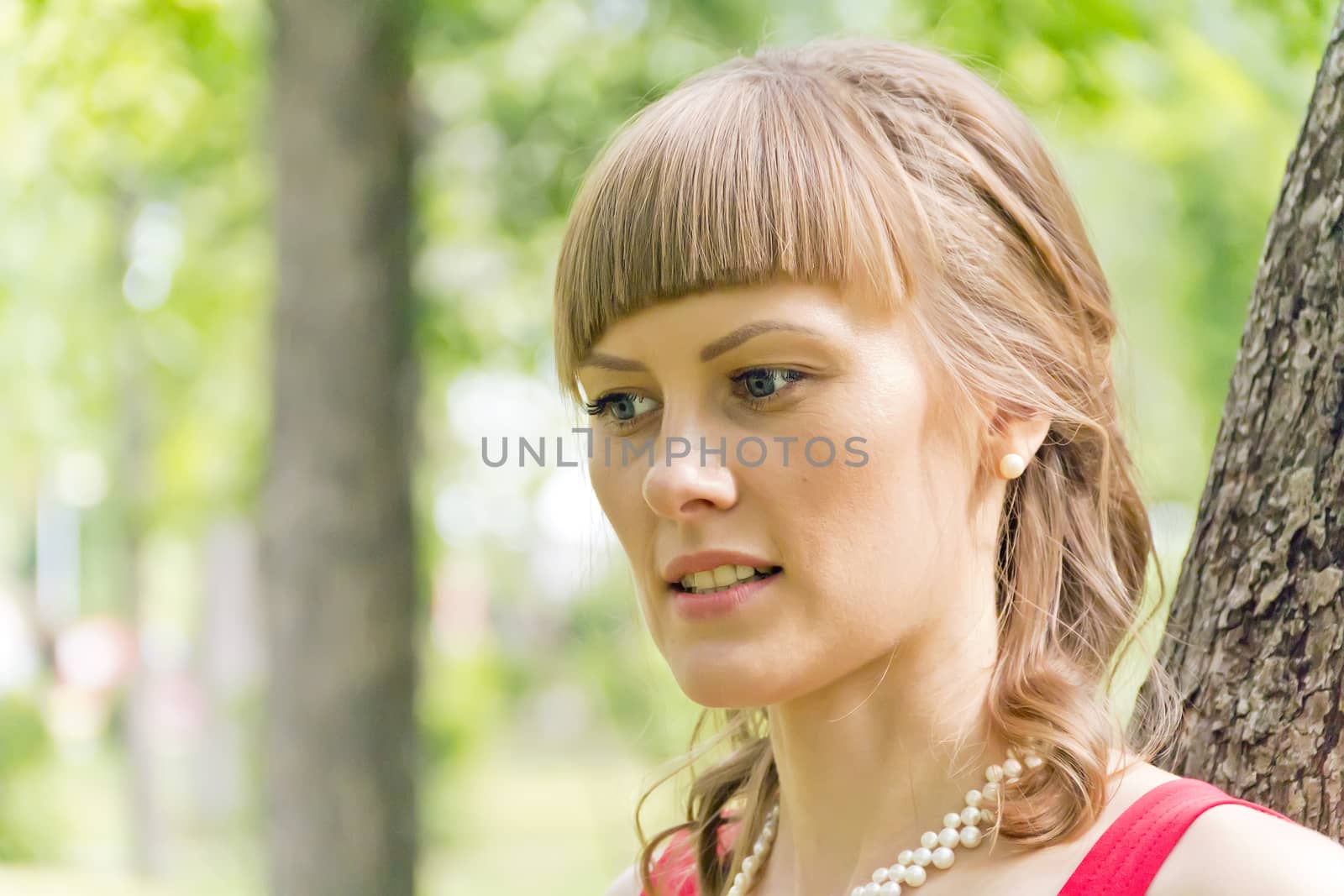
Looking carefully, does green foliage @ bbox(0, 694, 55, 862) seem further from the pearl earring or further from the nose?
the pearl earring

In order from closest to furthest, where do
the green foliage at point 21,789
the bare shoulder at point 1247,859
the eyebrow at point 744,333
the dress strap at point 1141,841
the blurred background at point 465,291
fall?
the bare shoulder at point 1247,859 → the dress strap at point 1141,841 → the eyebrow at point 744,333 → the blurred background at point 465,291 → the green foliage at point 21,789

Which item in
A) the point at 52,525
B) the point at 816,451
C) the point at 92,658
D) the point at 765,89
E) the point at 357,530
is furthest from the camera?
the point at 52,525

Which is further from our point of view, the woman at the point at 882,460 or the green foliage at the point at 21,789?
the green foliage at the point at 21,789

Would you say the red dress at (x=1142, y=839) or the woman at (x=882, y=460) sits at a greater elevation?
the woman at (x=882, y=460)

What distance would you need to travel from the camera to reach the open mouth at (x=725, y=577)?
170cm

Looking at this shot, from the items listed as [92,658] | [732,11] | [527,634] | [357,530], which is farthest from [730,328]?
[92,658]

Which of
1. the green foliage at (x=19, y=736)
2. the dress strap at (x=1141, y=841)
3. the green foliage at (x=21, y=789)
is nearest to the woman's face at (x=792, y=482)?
the dress strap at (x=1141, y=841)

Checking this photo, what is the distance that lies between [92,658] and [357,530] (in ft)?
56.6

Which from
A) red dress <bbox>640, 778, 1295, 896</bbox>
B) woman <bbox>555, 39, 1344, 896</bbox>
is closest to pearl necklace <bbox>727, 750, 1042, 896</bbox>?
woman <bbox>555, 39, 1344, 896</bbox>

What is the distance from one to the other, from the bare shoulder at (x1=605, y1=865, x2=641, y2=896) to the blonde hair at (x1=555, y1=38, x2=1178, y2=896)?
2.69 feet

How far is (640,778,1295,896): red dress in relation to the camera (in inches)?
60.2

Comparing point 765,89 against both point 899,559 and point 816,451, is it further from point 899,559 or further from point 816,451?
point 899,559

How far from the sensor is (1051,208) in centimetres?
186

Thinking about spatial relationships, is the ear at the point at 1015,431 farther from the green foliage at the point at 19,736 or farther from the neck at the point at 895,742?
the green foliage at the point at 19,736
